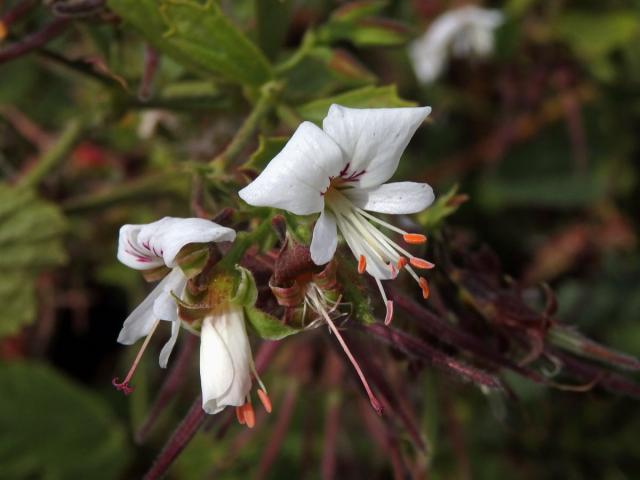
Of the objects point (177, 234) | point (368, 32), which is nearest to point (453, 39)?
point (368, 32)

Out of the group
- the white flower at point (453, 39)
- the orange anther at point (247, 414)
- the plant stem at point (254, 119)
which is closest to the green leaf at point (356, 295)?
the orange anther at point (247, 414)

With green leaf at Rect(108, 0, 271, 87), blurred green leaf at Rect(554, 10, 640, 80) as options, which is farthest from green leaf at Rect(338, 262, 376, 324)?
blurred green leaf at Rect(554, 10, 640, 80)

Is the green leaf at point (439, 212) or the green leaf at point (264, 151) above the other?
the green leaf at point (264, 151)

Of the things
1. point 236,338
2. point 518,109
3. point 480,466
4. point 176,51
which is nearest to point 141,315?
point 236,338

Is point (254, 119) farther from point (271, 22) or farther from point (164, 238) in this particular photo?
point (164, 238)

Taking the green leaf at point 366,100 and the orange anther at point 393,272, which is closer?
the orange anther at point 393,272

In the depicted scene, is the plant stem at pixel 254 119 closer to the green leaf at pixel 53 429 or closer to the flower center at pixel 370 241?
the flower center at pixel 370 241

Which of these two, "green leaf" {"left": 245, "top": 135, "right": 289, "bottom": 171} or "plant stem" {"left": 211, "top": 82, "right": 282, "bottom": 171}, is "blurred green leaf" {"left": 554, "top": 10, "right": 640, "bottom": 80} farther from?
"green leaf" {"left": 245, "top": 135, "right": 289, "bottom": 171}
